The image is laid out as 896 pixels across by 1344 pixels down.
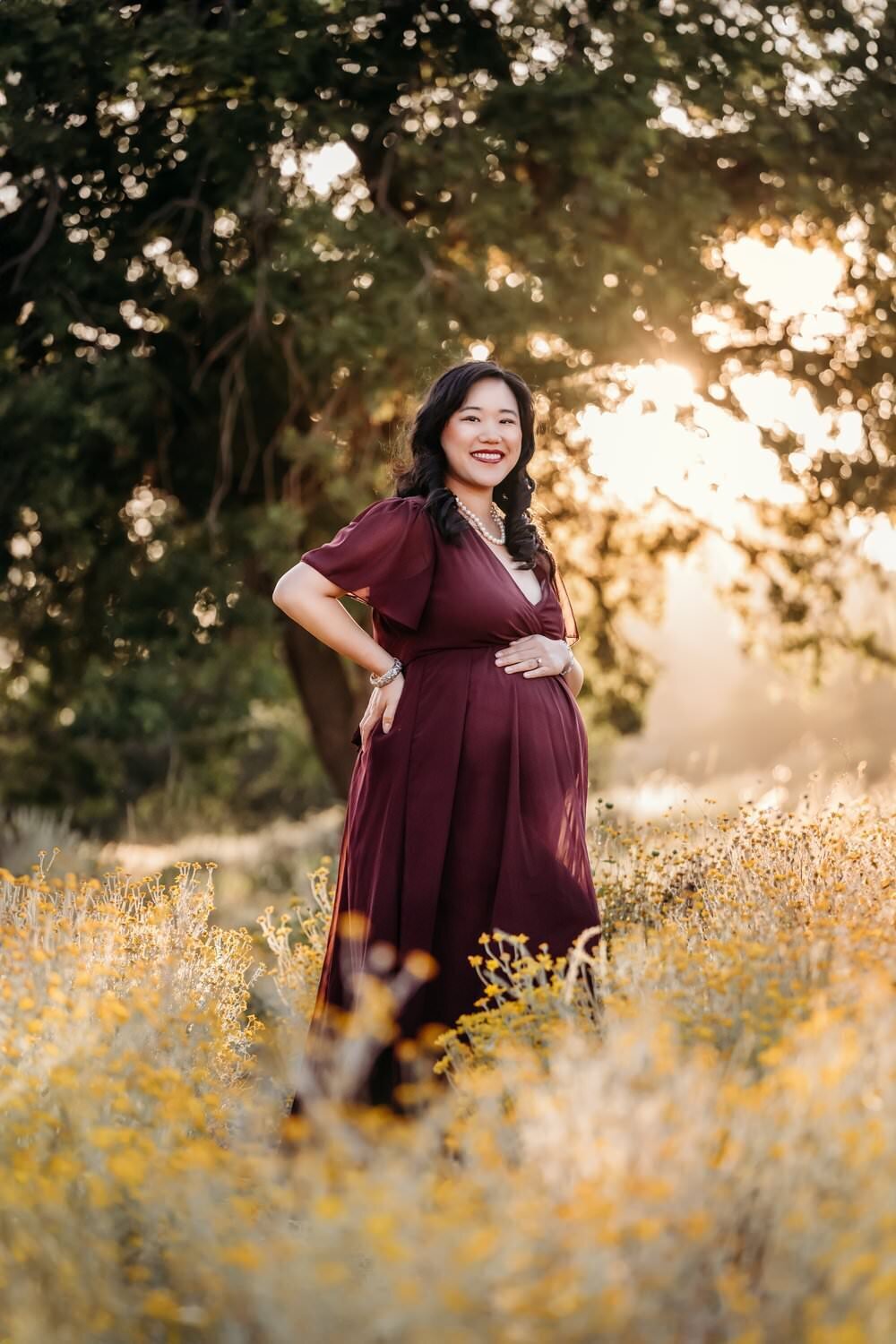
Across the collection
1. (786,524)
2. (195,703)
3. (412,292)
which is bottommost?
(195,703)

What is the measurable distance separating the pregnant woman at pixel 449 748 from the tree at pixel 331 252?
340cm

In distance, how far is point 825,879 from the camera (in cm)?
411

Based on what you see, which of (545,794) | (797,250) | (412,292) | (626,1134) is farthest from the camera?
(797,250)

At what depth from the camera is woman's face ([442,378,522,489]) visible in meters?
4.04

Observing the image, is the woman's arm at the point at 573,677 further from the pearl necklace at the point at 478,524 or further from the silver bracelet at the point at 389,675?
the silver bracelet at the point at 389,675

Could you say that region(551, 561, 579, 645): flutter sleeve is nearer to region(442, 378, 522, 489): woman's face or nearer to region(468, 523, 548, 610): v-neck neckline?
region(468, 523, 548, 610): v-neck neckline

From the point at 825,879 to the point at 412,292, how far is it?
13.7 ft

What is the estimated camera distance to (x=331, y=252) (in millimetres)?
7367

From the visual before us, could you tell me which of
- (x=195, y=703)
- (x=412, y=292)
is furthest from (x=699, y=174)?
(x=195, y=703)

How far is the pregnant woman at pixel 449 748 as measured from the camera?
3.78 metres

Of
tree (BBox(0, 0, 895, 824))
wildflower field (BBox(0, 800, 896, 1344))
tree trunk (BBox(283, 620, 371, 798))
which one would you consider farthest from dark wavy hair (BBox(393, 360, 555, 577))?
tree trunk (BBox(283, 620, 371, 798))

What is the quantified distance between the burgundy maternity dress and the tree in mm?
3457

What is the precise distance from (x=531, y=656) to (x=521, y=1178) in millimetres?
2048

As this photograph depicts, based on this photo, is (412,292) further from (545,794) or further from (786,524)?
(545,794)
